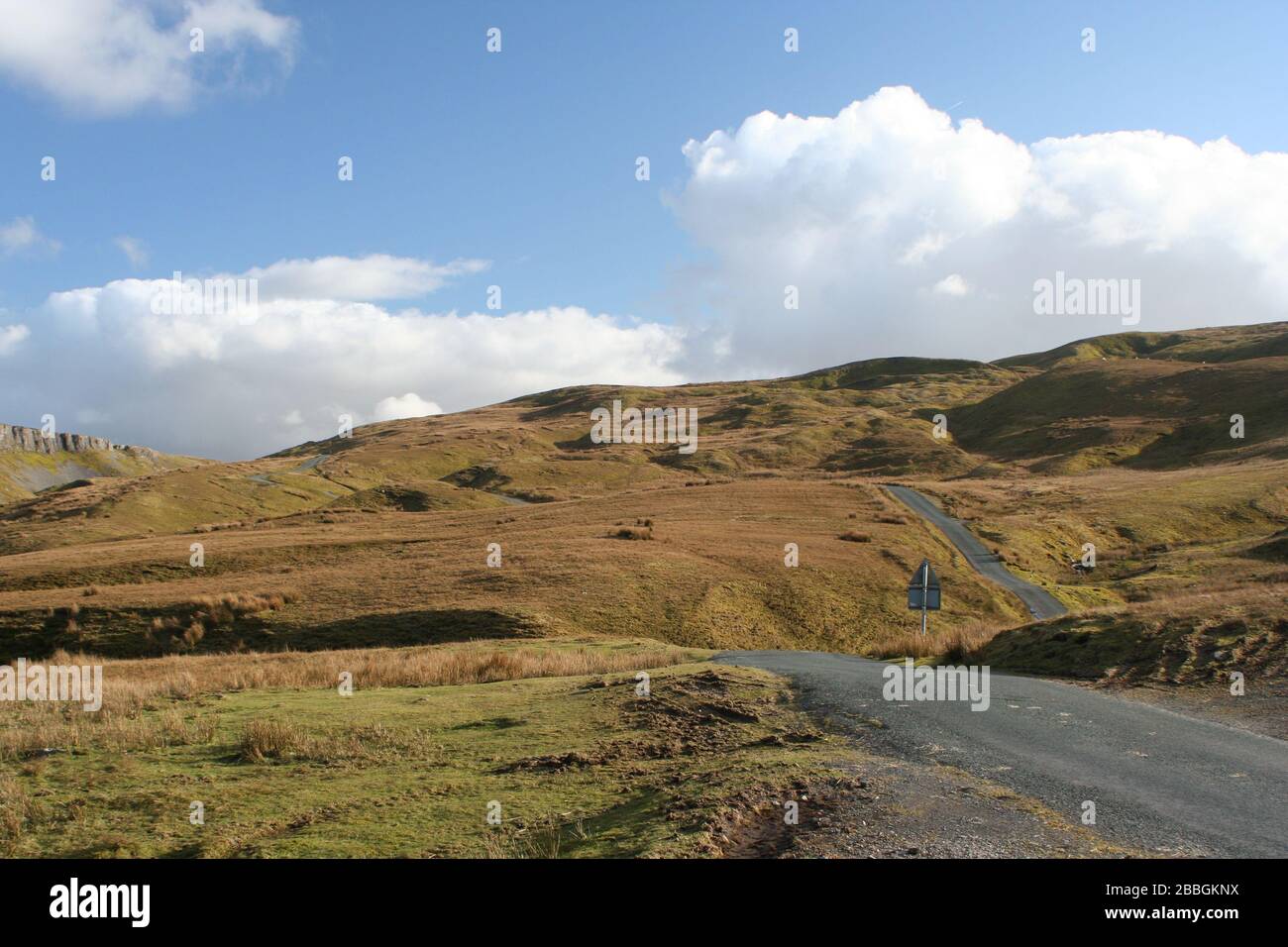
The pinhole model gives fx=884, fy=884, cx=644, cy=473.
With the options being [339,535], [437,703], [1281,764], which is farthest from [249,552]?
[1281,764]

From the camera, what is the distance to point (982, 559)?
197 feet

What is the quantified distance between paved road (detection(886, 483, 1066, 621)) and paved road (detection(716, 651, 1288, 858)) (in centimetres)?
2160

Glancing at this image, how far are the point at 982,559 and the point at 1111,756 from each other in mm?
51491

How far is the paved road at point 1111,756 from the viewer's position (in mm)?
8305

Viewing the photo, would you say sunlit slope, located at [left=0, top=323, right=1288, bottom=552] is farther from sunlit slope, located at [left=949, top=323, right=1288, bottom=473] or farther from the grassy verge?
the grassy verge

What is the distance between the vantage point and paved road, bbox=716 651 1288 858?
27.2 feet

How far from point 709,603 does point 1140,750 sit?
3192 cm

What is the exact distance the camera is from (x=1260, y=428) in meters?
128

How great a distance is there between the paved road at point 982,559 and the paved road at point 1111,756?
70.9 feet

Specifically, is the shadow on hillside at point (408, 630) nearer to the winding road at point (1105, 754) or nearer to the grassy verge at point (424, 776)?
the grassy verge at point (424, 776)

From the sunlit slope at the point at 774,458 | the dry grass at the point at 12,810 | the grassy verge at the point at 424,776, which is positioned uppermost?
the sunlit slope at the point at 774,458

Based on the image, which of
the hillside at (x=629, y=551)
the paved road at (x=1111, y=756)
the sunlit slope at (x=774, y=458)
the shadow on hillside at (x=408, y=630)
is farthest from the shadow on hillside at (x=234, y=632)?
the sunlit slope at (x=774, y=458)

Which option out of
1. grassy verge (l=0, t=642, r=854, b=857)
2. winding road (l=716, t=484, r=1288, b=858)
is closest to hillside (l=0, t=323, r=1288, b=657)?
winding road (l=716, t=484, r=1288, b=858)

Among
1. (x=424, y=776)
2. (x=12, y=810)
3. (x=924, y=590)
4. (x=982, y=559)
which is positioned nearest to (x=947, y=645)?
(x=924, y=590)
